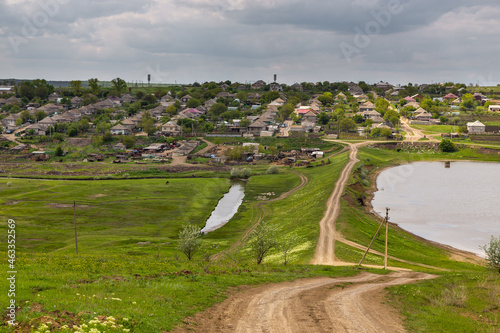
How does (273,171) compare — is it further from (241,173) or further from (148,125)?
(148,125)

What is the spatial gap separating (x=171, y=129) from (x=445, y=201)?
118216mm

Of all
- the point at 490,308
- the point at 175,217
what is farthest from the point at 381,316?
the point at 175,217

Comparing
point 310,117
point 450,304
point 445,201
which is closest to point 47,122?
point 310,117

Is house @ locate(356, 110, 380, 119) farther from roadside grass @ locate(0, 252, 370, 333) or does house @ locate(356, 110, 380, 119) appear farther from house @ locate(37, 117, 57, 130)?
roadside grass @ locate(0, 252, 370, 333)

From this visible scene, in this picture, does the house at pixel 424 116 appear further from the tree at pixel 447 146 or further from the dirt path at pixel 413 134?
the tree at pixel 447 146

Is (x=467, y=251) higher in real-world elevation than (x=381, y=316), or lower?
lower

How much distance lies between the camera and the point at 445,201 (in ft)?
290

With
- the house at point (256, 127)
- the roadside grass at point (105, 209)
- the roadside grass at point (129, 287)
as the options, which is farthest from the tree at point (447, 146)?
the roadside grass at point (129, 287)

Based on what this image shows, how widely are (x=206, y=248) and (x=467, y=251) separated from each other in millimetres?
35789

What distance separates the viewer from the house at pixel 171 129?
177m

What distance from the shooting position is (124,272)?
33969 millimetres

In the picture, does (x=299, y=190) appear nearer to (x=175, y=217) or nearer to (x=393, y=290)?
(x=175, y=217)

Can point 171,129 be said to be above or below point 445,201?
above

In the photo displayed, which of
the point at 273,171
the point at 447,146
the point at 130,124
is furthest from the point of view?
the point at 130,124
